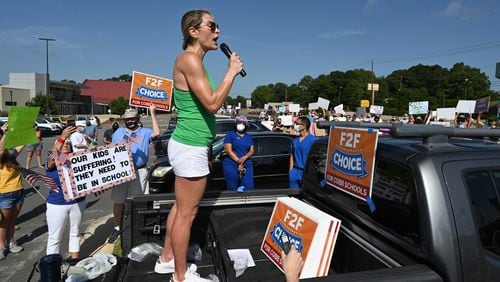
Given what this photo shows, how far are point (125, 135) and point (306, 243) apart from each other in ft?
13.4

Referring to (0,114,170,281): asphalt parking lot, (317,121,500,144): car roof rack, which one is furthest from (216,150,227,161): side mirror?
(317,121,500,144): car roof rack

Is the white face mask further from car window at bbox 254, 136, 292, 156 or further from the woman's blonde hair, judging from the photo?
the woman's blonde hair

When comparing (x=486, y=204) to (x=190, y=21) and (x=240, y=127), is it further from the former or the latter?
(x=240, y=127)

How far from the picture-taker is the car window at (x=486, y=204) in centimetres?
185

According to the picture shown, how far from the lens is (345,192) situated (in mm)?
2469

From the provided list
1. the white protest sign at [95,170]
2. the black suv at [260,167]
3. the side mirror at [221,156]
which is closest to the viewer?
the white protest sign at [95,170]

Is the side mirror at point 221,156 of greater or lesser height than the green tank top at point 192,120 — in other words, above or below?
below

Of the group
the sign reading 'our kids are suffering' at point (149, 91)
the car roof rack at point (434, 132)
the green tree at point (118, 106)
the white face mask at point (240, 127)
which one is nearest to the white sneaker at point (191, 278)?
the car roof rack at point (434, 132)

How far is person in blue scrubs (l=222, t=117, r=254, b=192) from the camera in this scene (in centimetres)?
679

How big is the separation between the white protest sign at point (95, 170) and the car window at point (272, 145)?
3541mm

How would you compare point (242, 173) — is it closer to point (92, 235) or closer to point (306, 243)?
point (92, 235)

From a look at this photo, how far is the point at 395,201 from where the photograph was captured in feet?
6.73

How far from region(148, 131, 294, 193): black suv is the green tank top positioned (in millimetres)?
4974

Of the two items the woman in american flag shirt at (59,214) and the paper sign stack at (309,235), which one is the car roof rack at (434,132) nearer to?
the paper sign stack at (309,235)
